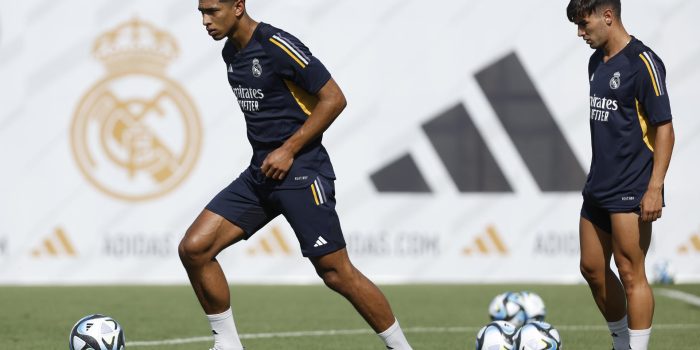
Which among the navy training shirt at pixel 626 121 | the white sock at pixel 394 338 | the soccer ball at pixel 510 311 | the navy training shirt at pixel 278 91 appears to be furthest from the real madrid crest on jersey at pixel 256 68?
the soccer ball at pixel 510 311

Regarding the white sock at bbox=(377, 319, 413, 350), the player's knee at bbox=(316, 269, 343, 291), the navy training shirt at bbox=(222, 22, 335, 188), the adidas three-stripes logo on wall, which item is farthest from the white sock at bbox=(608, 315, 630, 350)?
the adidas three-stripes logo on wall

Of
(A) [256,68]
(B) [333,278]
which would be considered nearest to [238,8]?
(A) [256,68]

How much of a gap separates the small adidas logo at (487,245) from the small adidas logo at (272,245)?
210 cm

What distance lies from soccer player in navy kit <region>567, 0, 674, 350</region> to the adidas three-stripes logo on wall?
7145 millimetres

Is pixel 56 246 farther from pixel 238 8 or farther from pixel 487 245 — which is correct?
pixel 238 8

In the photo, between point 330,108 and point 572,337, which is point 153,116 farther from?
point 330,108

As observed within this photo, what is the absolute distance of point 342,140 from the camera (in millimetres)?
13750

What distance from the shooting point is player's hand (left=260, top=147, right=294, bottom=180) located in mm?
6410

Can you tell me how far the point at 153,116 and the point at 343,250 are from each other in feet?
25.1

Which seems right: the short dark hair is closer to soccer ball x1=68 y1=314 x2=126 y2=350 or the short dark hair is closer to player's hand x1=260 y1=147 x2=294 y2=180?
player's hand x1=260 y1=147 x2=294 y2=180

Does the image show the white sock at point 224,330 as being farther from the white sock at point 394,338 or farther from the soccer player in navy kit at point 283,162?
the white sock at point 394,338

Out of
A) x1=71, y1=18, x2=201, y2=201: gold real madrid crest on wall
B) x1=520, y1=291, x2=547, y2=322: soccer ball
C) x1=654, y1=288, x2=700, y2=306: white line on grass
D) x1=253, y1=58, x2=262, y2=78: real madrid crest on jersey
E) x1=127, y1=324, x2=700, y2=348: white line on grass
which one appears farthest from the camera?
x1=71, y1=18, x2=201, y2=201: gold real madrid crest on wall

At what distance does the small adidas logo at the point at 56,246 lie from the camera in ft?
45.1

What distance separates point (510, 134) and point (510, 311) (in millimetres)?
5009
